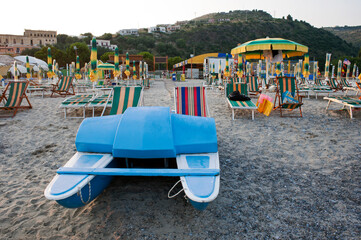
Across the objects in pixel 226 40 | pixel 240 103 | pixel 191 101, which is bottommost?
pixel 240 103

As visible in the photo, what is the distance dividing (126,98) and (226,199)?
3.09m

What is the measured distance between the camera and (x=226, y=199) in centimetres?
227

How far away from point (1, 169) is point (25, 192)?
83cm

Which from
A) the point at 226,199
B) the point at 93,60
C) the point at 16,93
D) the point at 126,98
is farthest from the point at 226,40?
the point at 226,199

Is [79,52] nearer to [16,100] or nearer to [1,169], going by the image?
[16,100]

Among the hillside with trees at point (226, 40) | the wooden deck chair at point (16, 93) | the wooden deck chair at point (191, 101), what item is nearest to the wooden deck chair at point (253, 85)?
the wooden deck chair at point (191, 101)

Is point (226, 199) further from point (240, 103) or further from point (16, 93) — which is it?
point (16, 93)

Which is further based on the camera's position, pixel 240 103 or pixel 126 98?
pixel 240 103

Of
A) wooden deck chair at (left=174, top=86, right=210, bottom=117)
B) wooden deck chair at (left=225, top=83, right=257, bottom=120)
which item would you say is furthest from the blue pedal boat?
wooden deck chair at (left=225, top=83, right=257, bottom=120)

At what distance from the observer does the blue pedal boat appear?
175cm

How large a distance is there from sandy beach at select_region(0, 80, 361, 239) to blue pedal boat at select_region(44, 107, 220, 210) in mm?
265

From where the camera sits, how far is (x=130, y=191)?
7.84ft

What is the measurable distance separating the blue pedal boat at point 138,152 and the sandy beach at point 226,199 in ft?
0.87

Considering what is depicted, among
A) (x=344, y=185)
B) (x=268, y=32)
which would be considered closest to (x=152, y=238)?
(x=344, y=185)
